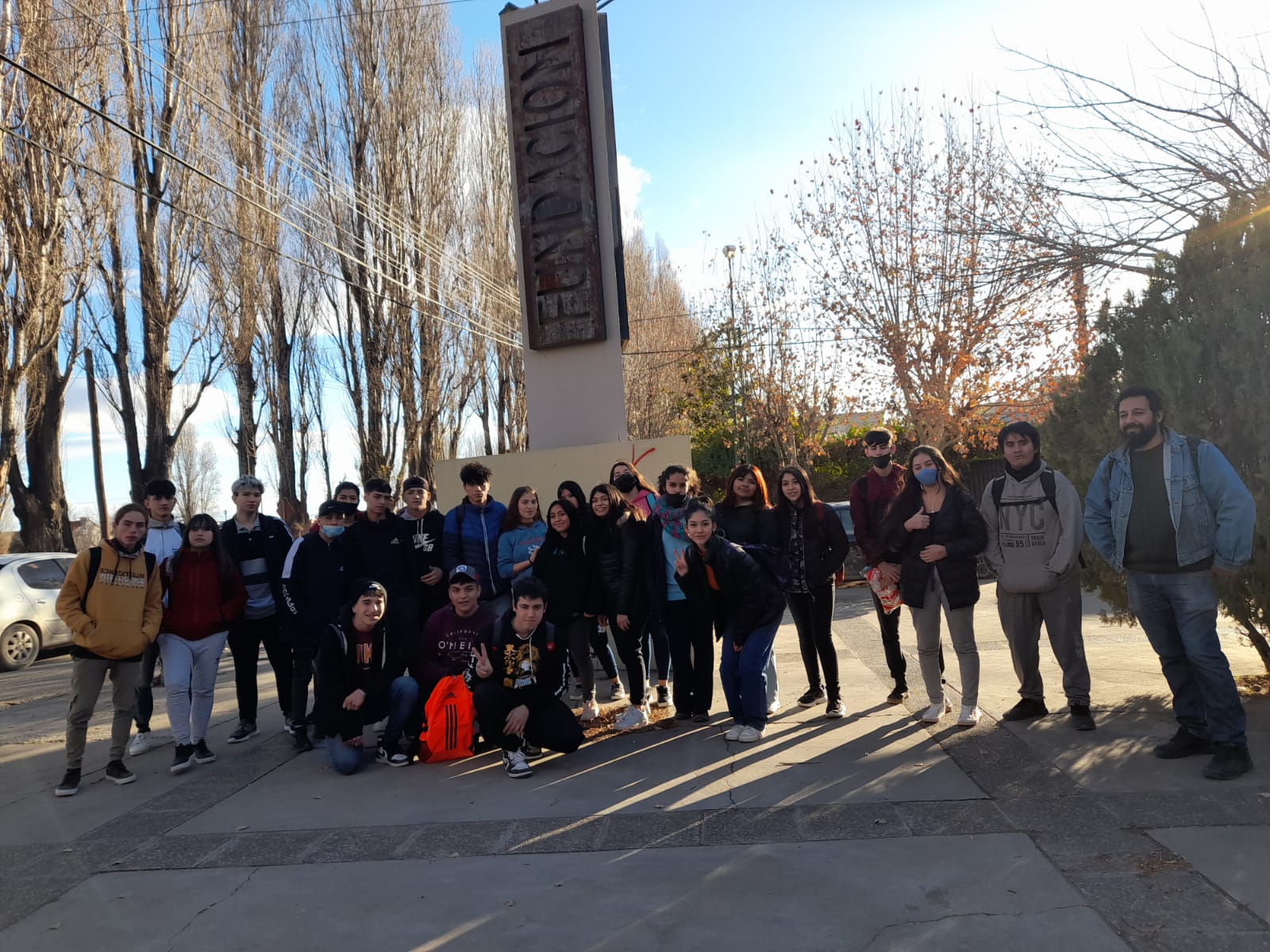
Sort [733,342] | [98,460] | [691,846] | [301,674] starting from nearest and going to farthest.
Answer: [691,846] → [301,674] → [733,342] → [98,460]

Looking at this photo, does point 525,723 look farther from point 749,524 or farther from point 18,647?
point 18,647

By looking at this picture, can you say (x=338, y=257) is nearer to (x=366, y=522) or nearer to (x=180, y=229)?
(x=180, y=229)

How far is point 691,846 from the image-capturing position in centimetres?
380

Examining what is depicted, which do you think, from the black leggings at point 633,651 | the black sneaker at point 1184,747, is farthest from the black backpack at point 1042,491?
the black leggings at point 633,651

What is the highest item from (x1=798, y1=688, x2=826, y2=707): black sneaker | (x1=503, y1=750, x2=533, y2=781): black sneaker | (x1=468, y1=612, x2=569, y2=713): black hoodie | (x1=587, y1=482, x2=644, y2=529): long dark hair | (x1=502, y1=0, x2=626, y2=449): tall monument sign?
(x1=502, y1=0, x2=626, y2=449): tall monument sign

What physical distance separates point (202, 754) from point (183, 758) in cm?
23

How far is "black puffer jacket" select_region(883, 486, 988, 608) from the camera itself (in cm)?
539

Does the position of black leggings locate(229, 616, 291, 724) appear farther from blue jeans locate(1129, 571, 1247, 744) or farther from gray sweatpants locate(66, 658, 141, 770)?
blue jeans locate(1129, 571, 1247, 744)

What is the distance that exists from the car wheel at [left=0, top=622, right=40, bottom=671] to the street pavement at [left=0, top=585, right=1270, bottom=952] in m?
6.71

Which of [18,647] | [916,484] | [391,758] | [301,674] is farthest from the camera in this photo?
[18,647]

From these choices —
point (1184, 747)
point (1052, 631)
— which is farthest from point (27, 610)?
point (1184, 747)

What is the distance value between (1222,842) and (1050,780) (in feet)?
2.99

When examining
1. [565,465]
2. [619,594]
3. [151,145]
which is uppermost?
[151,145]

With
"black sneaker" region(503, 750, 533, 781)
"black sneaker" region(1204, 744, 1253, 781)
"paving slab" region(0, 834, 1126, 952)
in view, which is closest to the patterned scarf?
"black sneaker" region(503, 750, 533, 781)
